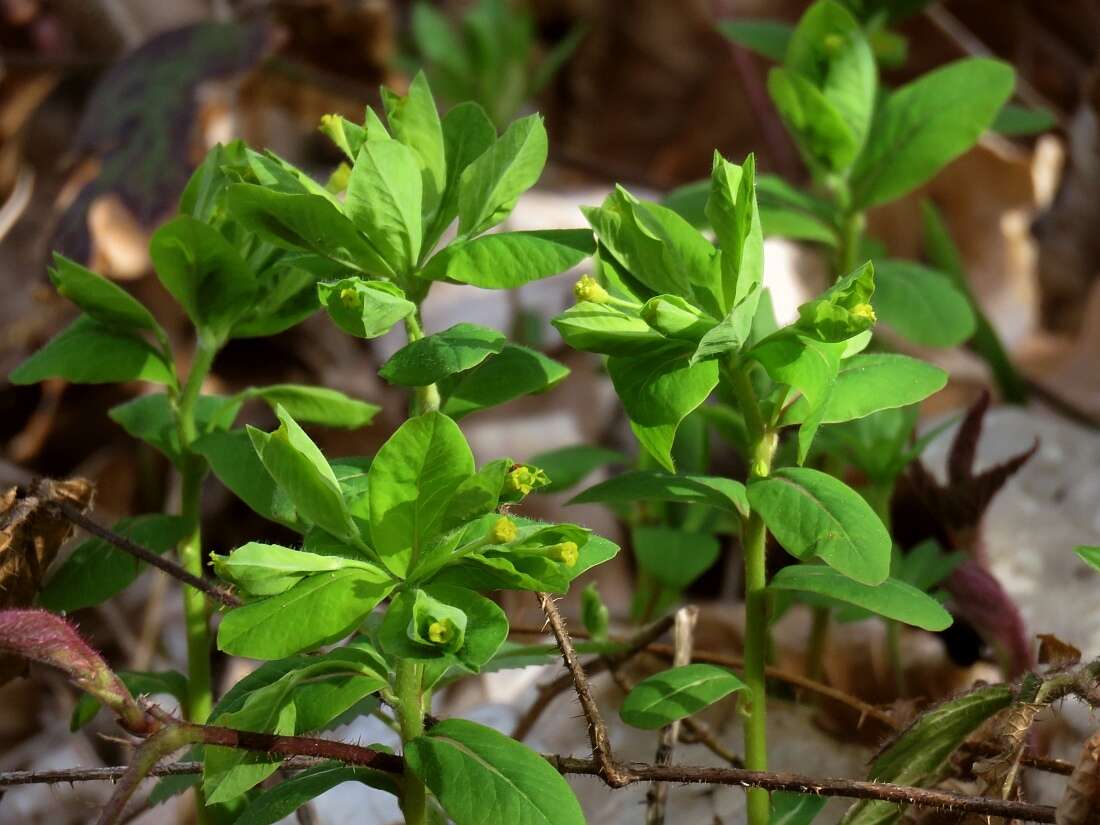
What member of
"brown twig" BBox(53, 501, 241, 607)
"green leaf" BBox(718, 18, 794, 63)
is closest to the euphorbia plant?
"brown twig" BBox(53, 501, 241, 607)

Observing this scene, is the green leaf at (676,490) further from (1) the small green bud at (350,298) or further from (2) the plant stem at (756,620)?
(1) the small green bud at (350,298)

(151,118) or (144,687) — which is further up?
(151,118)

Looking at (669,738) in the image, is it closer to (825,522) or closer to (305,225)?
(825,522)

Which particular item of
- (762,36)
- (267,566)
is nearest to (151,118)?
(762,36)

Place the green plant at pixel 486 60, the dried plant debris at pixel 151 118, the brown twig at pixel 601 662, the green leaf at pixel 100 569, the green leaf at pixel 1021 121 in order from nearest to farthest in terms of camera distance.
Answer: the green leaf at pixel 100 569 < the brown twig at pixel 601 662 < the green leaf at pixel 1021 121 < the dried plant debris at pixel 151 118 < the green plant at pixel 486 60

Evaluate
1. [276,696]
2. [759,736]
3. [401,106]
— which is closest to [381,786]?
[276,696]

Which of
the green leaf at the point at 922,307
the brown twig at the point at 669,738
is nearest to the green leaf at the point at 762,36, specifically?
the green leaf at the point at 922,307
